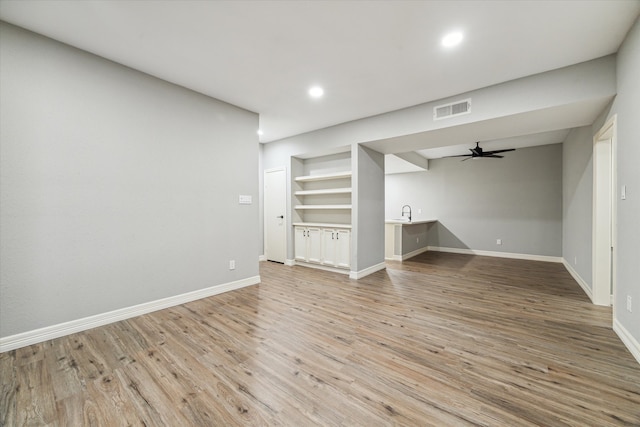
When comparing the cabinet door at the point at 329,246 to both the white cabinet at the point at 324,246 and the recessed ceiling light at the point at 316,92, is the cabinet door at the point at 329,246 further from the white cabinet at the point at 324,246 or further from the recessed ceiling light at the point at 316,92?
the recessed ceiling light at the point at 316,92

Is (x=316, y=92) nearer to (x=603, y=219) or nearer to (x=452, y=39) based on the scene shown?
(x=452, y=39)

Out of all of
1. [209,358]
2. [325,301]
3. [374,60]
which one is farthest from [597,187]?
[209,358]

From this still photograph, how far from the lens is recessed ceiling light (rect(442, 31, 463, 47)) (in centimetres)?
231

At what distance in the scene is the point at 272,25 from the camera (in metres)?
2.23

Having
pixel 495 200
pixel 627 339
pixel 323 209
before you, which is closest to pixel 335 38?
pixel 323 209

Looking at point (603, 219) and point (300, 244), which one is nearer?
point (603, 219)

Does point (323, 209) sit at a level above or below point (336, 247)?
above

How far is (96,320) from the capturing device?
2.62 meters

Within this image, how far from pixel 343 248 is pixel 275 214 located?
1881 millimetres

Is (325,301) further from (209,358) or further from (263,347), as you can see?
(209,358)

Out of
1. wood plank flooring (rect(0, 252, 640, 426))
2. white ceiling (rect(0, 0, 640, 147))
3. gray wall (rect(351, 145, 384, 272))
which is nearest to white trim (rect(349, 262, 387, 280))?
gray wall (rect(351, 145, 384, 272))

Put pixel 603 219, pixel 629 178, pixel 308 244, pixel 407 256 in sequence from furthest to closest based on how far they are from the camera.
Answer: pixel 407 256 < pixel 308 244 < pixel 603 219 < pixel 629 178

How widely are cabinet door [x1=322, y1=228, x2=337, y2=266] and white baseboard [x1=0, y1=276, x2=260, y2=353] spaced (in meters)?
2.05

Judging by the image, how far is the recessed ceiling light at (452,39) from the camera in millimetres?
2314
